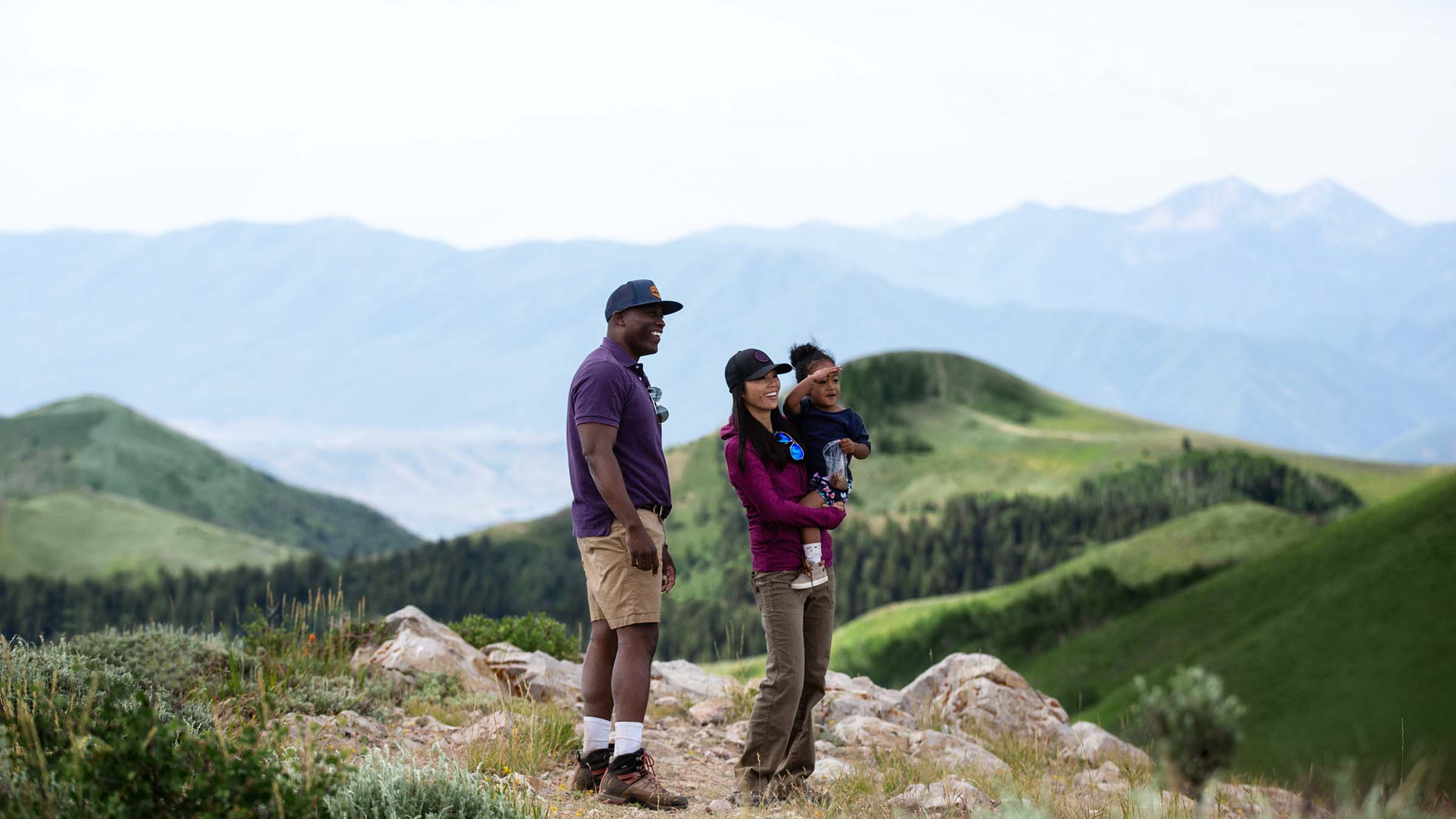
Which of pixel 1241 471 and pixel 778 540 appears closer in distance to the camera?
pixel 778 540

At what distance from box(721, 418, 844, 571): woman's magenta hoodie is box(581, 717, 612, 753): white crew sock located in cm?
131

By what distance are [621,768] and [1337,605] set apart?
57.6m

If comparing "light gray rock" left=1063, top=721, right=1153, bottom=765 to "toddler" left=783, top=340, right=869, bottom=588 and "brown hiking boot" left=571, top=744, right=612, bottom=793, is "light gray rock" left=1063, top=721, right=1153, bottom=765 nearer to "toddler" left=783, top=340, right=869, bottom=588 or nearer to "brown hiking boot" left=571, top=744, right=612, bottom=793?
"toddler" left=783, top=340, right=869, bottom=588

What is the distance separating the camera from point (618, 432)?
6.50m

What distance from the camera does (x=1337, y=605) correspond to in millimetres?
55312

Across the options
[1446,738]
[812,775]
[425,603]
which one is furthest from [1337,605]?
[425,603]

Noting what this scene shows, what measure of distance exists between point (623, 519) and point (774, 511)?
2.94 feet

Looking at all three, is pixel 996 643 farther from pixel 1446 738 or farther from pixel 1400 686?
pixel 1446 738

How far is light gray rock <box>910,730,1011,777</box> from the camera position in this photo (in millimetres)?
8758

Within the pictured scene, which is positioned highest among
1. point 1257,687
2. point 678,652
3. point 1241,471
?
point 1241,471

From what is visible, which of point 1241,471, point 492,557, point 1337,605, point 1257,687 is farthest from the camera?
point 492,557

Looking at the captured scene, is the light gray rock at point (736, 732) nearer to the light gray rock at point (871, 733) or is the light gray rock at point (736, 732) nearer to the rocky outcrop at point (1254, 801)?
the light gray rock at point (871, 733)

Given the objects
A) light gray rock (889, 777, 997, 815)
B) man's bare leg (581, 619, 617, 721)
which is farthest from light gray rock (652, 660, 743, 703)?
man's bare leg (581, 619, 617, 721)

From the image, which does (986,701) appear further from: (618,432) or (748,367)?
(618,432)
